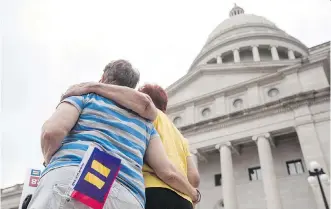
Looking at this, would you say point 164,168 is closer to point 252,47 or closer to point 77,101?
point 77,101

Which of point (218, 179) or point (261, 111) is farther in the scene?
point (218, 179)

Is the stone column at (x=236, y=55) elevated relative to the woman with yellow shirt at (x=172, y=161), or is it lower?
elevated

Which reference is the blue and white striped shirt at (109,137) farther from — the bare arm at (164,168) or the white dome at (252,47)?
the white dome at (252,47)

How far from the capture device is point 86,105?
2.50m

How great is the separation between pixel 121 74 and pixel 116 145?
0.77m

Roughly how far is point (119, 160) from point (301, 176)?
72.0ft

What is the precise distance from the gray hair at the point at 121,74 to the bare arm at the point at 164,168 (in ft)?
1.90

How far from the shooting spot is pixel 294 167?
890 inches

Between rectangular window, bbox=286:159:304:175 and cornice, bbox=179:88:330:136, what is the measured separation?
391cm

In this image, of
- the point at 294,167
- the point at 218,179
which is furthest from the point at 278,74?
the point at 218,179

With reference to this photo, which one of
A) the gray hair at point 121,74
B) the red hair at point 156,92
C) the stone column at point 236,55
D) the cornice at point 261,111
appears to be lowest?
the gray hair at point 121,74

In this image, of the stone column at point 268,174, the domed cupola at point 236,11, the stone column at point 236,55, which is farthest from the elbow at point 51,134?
the domed cupola at point 236,11

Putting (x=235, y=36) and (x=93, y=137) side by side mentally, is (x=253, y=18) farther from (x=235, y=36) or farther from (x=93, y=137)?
(x=93, y=137)

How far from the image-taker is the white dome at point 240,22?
48.8 m
